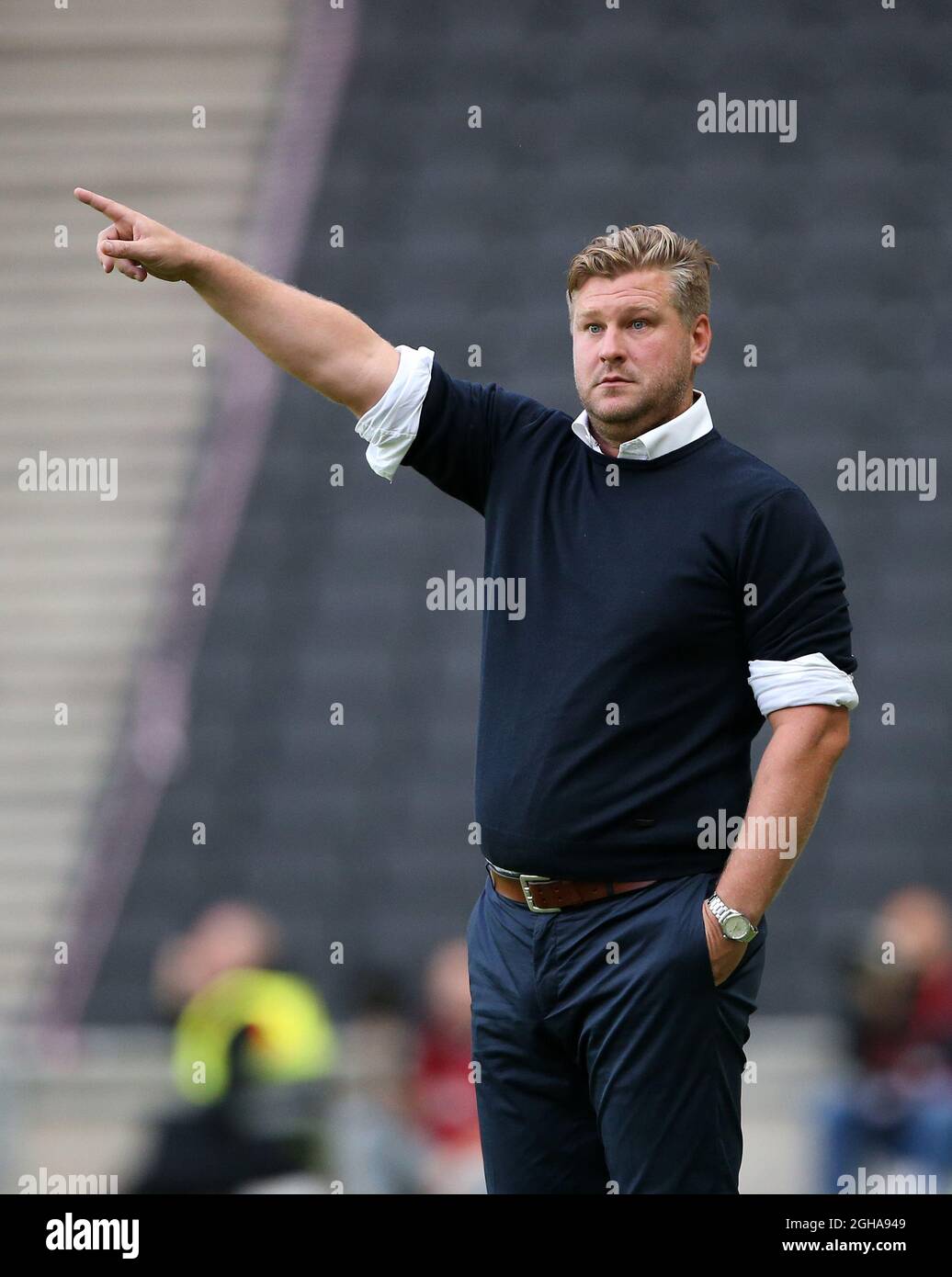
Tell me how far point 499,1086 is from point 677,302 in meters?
0.92

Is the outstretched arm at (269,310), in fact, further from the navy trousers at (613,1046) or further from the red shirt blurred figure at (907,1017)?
the red shirt blurred figure at (907,1017)

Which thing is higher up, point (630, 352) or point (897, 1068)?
point (630, 352)

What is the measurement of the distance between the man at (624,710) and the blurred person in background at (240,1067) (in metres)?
1.75

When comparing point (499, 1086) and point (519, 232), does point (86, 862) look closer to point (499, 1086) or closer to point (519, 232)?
point (519, 232)

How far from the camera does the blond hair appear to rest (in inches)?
78.2

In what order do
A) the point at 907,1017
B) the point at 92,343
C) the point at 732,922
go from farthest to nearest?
the point at 92,343 → the point at 907,1017 → the point at 732,922

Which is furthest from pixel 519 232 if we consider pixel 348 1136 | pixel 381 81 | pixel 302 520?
pixel 348 1136

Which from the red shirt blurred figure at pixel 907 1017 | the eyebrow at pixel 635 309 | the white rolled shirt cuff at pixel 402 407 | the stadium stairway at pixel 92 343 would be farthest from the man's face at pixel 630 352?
the stadium stairway at pixel 92 343

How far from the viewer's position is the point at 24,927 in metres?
5.58

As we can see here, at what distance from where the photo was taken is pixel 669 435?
1988 mm

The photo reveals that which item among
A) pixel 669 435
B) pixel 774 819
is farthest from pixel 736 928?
pixel 669 435

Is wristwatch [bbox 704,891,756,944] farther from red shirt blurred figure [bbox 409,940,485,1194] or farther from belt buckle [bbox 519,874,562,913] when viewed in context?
red shirt blurred figure [bbox 409,940,485,1194]

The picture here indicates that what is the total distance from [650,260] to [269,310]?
1.43 feet

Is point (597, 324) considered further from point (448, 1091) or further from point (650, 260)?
point (448, 1091)
